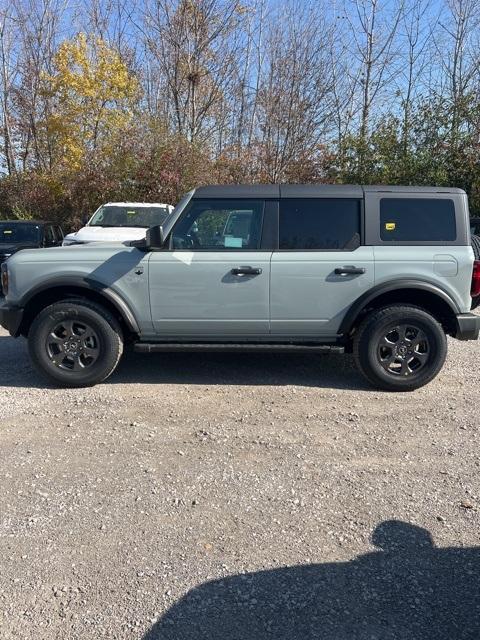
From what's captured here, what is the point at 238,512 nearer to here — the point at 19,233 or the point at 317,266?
the point at 317,266

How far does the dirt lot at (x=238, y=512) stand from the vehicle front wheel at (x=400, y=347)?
0.17m

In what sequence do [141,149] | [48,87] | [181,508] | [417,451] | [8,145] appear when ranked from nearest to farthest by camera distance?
[181,508] < [417,451] < [141,149] < [48,87] < [8,145]

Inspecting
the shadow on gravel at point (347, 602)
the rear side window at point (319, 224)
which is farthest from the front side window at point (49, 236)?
the shadow on gravel at point (347, 602)

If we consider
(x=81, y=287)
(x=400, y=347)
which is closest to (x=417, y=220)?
(x=400, y=347)

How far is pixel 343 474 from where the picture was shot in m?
3.52

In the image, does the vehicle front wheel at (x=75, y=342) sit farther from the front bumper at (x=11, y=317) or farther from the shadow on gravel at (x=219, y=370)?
the shadow on gravel at (x=219, y=370)

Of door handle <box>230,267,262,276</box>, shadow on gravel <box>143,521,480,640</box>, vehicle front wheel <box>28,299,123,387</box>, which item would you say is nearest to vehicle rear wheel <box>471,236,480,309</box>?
door handle <box>230,267,262,276</box>

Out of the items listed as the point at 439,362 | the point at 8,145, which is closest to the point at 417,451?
the point at 439,362

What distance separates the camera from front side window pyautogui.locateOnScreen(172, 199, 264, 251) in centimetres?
505

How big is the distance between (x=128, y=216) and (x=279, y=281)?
7.18 metres

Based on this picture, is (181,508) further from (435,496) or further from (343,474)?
(435,496)

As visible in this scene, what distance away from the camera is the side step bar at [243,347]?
5.03 metres

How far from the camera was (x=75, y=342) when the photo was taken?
199 inches

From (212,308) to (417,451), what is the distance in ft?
7.29
